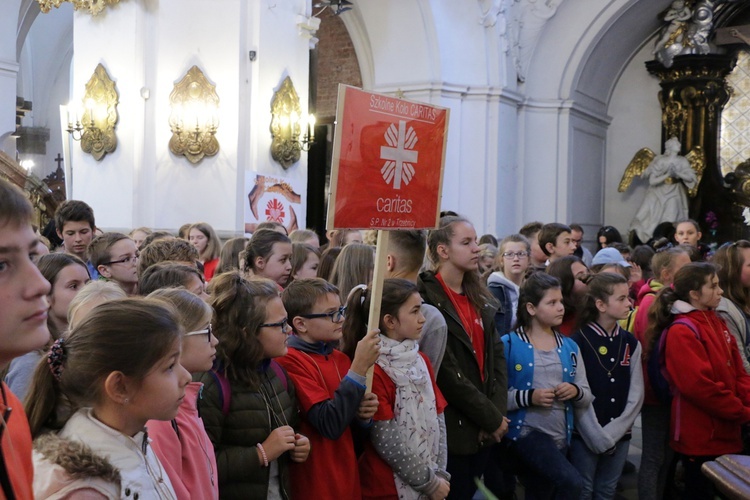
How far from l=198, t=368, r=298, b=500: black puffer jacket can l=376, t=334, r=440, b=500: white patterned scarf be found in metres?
0.63

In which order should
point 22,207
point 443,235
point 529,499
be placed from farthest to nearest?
point 529,499 → point 443,235 → point 22,207

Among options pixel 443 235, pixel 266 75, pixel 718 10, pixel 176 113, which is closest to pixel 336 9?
pixel 266 75

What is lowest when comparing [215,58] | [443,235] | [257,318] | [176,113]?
[257,318]

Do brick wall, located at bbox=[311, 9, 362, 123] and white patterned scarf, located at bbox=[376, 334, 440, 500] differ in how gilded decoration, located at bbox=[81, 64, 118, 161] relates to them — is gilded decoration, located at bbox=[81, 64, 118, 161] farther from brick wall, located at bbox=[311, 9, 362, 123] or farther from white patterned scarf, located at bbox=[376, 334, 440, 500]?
white patterned scarf, located at bbox=[376, 334, 440, 500]

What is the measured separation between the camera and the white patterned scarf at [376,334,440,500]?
3.45 meters

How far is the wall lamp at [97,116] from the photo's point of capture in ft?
29.7

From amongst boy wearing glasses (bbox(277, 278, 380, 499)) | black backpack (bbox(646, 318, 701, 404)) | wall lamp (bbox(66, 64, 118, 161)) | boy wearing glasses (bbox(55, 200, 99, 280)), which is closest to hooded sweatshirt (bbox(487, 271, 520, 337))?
black backpack (bbox(646, 318, 701, 404))

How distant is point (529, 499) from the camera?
4570 millimetres

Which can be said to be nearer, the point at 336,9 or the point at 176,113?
the point at 176,113

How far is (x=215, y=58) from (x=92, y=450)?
7601 mm

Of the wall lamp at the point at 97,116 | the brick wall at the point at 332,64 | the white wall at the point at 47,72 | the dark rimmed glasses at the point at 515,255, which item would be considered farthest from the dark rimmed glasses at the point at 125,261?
the white wall at the point at 47,72

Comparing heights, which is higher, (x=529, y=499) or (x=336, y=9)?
(x=336, y=9)

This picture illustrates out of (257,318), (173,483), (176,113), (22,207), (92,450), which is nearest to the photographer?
(22,207)

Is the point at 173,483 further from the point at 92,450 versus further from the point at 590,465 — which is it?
the point at 590,465
